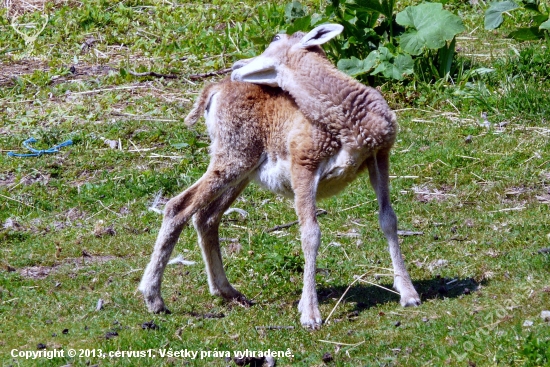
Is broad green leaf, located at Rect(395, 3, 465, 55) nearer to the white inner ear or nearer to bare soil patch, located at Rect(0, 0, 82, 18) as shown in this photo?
the white inner ear

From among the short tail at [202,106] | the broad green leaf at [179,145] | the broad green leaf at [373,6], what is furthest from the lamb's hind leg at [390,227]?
the broad green leaf at [373,6]

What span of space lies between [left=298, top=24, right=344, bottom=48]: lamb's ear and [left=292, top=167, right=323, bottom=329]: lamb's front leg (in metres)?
1.17

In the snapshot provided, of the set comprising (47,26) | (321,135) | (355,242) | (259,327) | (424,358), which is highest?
(321,135)

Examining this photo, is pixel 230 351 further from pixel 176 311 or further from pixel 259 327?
pixel 176 311

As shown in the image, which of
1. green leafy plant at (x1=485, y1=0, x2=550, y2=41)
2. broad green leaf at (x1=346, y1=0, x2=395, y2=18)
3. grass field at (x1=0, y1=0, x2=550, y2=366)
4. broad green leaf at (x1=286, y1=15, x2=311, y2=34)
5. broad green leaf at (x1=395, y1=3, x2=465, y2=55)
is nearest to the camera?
grass field at (x1=0, y1=0, x2=550, y2=366)

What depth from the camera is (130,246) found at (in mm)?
9109

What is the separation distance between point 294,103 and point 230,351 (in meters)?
2.26

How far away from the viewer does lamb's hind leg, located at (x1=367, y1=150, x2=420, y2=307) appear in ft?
22.8

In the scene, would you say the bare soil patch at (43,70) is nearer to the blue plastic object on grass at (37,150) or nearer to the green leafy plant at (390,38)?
the blue plastic object on grass at (37,150)

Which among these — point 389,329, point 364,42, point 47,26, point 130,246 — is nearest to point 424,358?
point 389,329

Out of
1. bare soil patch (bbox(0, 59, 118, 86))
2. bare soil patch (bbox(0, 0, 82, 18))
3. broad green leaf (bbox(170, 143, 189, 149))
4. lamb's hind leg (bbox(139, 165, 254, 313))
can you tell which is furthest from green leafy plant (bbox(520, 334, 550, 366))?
bare soil patch (bbox(0, 0, 82, 18))

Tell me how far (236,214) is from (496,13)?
4.97 metres

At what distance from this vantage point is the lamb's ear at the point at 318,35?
291 inches

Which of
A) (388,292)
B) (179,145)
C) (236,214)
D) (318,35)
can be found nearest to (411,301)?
(388,292)
